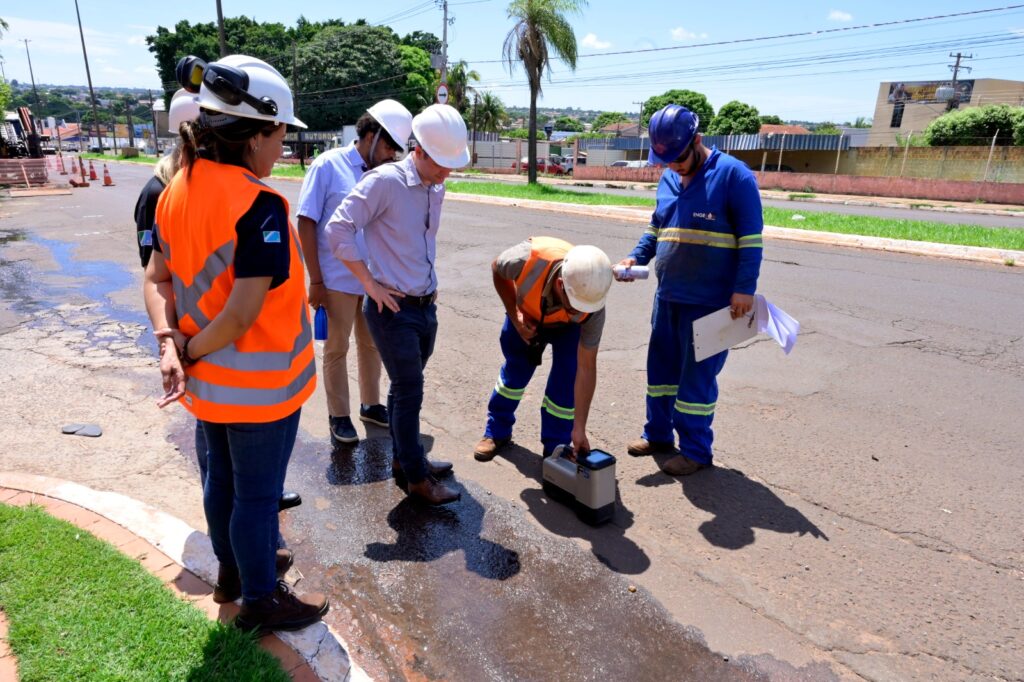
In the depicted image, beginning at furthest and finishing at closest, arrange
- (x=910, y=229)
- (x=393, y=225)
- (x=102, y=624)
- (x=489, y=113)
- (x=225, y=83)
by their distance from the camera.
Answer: (x=489, y=113) < (x=910, y=229) < (x=393, y=225) < (x=102, y=624) < (x=225, y=83)

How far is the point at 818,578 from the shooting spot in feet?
9.68

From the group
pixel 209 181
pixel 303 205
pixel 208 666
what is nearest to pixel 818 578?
pixel 208 666

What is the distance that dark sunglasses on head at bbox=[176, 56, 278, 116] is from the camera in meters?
1.95

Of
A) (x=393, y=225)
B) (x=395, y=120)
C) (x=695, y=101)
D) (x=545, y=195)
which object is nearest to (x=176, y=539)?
(x=393, y=225)

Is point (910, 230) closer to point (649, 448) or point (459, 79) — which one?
point (649, 448)

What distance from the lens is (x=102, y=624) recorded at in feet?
7.81

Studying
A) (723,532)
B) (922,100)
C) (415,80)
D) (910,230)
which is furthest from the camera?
(415,80)

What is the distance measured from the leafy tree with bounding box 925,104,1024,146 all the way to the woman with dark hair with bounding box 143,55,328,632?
124ft

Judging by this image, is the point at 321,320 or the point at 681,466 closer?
Answer: the point at 681,466

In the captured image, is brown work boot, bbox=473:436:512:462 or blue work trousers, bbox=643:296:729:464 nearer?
blue work trousers, bbox=643:296:729:464

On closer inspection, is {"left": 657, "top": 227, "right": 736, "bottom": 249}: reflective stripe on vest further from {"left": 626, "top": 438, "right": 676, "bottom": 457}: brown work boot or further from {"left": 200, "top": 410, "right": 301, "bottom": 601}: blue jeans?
{"left": 200, "top": 410, "right": 301, "bottom": 601}: blue jeans

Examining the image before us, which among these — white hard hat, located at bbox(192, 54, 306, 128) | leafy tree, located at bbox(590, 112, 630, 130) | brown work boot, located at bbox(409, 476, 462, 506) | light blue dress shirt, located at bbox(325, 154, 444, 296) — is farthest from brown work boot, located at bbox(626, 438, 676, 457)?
leafy tree, located at bbox(590, 112, 630, 130)

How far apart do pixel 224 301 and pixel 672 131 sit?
239 cm

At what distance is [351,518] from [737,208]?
2.55 meters
